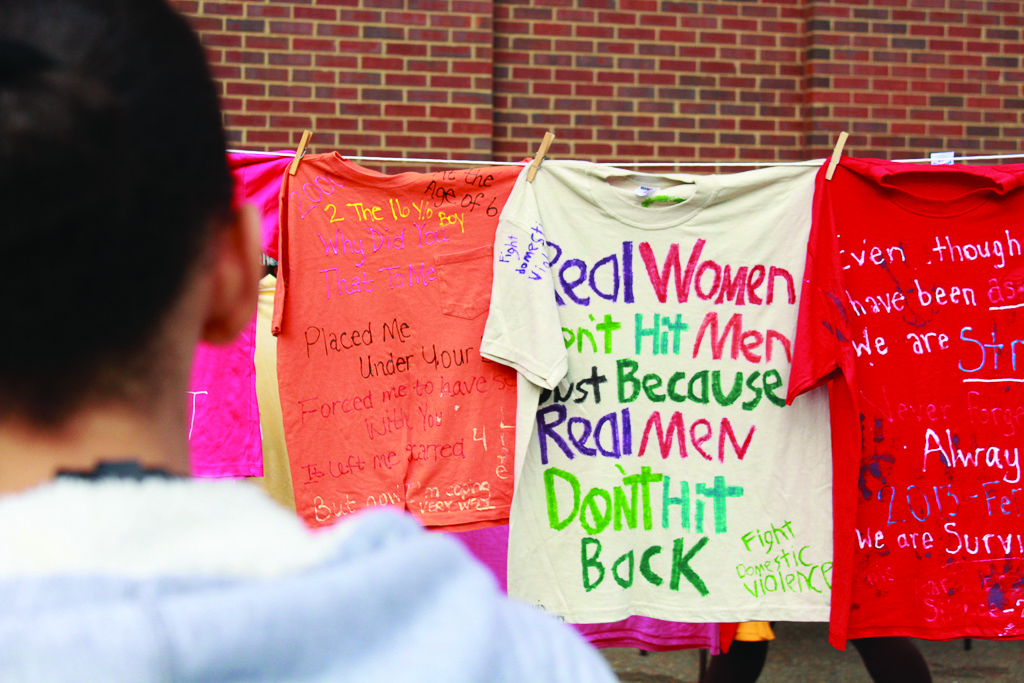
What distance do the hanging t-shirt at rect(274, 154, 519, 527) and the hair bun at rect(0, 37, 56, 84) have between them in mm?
2602

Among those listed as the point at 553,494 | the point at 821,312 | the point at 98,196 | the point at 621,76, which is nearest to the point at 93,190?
the point at 98,196

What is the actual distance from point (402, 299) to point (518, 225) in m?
0.47

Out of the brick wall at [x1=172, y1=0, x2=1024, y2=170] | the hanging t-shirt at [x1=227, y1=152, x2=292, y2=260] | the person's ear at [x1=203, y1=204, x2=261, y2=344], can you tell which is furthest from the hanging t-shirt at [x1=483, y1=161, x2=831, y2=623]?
the person's ear at [x1=203, y1=204, x2=261, y2=344]

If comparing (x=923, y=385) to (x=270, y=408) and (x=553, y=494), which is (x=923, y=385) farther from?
(x=270, y=408)

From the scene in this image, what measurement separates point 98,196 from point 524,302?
2.59 m

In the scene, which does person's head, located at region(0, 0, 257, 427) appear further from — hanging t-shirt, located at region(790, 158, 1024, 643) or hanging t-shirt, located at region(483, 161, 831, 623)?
hanging t-shirt, located at region(790, 158, 1024, 643)

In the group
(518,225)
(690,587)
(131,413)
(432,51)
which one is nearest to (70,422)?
(131,413)

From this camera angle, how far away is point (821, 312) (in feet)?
10.0

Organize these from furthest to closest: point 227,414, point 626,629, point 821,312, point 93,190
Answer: point 626,629
point 227,414
point 821,312
point 93,190

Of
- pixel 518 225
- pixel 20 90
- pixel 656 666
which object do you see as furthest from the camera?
pixel 656 666

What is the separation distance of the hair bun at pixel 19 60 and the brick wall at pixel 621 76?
4293mm

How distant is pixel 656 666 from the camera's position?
4625mm

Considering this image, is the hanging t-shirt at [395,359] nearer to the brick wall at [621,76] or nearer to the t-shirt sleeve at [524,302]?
the t-shirt sleeve at [524,302]

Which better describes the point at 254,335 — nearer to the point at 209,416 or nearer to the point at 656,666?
the point at 209,416
